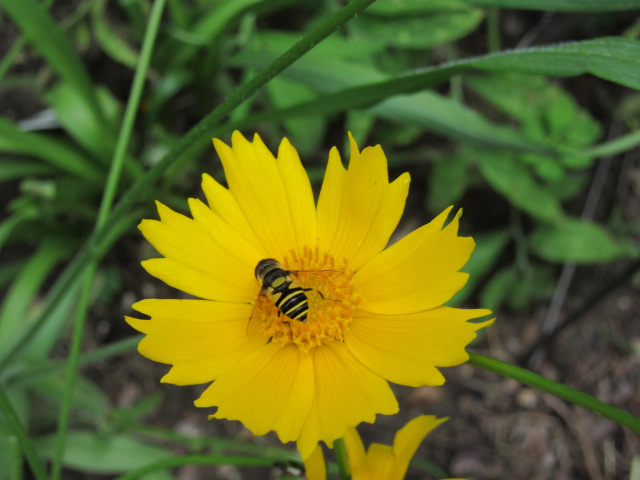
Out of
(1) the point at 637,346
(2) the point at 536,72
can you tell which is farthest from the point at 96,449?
(1) the point at 637,346

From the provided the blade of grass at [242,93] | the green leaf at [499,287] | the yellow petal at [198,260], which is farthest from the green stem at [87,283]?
the green leaf at [499,287]

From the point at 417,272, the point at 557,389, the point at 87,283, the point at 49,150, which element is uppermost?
the point at 49,150

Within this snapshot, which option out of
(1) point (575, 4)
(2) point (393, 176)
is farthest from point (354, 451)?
(2) point (393, 176)

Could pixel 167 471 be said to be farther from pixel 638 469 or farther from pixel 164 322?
pixel 638 469

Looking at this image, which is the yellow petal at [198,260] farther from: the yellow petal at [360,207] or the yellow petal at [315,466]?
the yellow petal at [315,466]

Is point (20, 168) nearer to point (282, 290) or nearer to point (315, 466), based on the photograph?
point (282, 290)

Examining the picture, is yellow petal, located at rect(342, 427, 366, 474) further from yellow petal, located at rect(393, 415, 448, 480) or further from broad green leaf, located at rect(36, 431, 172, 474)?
broad green leaf, located at rect(36, 431, 172, 474)
